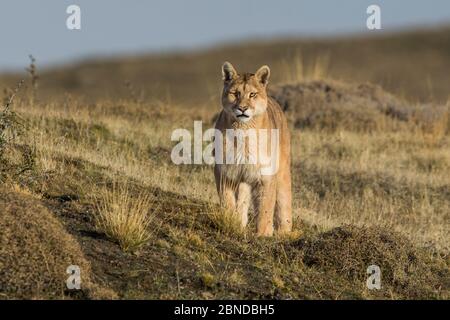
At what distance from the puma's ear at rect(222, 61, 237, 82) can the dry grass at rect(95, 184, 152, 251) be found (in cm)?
231

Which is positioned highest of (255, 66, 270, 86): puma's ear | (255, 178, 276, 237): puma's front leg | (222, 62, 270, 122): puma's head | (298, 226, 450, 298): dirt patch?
(255, 66, 270, 86): puma's ear

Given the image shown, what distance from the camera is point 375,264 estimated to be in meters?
12.2

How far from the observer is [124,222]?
38.0 feet

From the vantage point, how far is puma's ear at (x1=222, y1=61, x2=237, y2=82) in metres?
13.8

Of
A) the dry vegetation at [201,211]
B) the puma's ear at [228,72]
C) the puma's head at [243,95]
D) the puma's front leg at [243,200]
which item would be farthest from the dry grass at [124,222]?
the puma's ear at [228,72]

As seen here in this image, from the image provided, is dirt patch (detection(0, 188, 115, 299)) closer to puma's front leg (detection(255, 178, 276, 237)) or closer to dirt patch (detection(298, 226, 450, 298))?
dirt patch (detection(298, 226, 450, 298))

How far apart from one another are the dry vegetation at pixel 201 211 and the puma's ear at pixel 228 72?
166 centimetres

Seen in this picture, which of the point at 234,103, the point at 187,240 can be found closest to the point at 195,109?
the point at 234,103

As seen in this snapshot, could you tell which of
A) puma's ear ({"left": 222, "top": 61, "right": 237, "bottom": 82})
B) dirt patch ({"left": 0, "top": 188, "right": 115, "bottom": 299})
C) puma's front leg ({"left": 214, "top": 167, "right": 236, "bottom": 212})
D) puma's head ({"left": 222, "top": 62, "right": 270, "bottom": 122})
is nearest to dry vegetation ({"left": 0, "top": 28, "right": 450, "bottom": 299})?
dirt patch ({"left": 0, "top": 188, "right": 115, "bottom": 299})

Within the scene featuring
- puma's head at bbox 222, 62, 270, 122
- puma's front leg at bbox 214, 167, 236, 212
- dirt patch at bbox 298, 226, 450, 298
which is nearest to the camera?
dirt patch at bbox 298, 226, 450, 298

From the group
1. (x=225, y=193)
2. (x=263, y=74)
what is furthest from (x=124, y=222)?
(x=263, y=74)

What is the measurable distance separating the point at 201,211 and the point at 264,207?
80 centimetres

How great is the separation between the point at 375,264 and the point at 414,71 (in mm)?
62466
